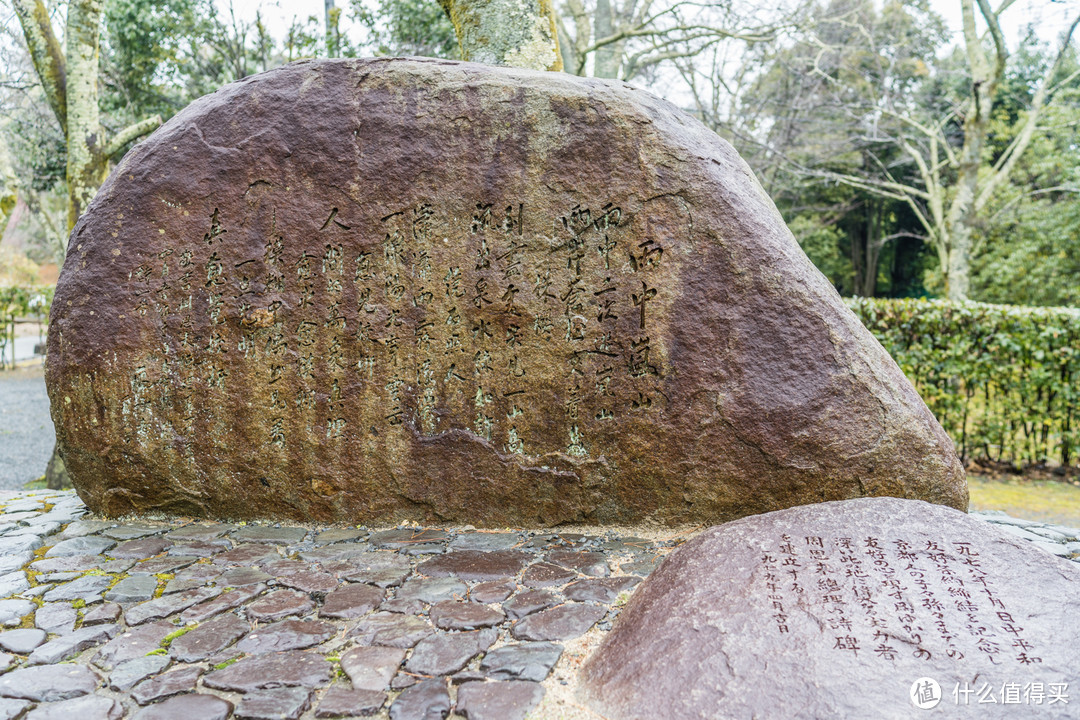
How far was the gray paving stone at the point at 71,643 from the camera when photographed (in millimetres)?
2725

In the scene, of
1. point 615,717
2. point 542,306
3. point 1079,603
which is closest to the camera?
point 615,717

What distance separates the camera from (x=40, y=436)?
354 inches

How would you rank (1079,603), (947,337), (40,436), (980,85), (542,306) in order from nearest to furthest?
(1079,603), (542,306), (947,337), (40,436), (980,85)

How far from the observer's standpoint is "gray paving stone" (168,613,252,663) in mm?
2748

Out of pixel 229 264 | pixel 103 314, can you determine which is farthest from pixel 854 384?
pixel 103 314

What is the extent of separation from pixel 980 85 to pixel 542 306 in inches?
365

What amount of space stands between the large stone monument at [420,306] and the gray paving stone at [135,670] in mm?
1554

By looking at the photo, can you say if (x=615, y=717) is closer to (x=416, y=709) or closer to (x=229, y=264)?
(x=416, y=709)

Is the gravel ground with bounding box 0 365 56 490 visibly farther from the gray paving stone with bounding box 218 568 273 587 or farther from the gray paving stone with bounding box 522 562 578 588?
the gray paving stone with bounding box 522 562 578 588

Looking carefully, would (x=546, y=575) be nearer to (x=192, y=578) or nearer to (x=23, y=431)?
(x=192, y=578)

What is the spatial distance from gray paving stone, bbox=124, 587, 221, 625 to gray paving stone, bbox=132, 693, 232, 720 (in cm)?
72

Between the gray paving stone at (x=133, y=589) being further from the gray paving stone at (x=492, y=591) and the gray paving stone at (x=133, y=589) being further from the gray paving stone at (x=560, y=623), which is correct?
the gray paving stone at (x=560, y=623)

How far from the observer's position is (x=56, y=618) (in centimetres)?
304

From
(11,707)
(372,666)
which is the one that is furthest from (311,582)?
(11,707)
